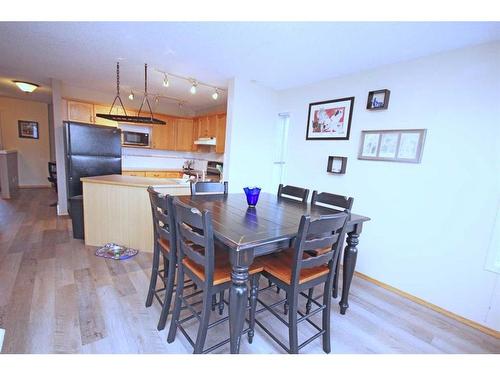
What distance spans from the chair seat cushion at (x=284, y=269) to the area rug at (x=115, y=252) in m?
1.93

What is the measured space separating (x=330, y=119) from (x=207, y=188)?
1817 millimetres

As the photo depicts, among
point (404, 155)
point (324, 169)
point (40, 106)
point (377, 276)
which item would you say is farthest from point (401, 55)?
point (40, 106)

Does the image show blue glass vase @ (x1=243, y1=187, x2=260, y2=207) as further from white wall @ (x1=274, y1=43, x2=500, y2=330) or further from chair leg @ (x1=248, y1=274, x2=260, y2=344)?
white wall @ (x1=274, y1=43, x2=500, y2=330)

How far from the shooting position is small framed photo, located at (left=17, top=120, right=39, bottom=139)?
6.14 m

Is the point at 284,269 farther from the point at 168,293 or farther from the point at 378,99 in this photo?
the point at 378,99

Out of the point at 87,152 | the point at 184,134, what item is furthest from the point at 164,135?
the point at 87,152

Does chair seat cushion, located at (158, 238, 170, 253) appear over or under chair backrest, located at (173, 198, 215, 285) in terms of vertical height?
under

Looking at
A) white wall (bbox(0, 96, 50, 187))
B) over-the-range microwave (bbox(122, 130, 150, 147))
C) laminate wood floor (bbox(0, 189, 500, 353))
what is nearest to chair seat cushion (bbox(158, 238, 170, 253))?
laminate wood floor (bbox(0, 189, 500, 353))

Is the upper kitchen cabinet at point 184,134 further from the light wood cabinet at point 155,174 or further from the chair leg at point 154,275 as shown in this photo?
the chair leg at point 154,275

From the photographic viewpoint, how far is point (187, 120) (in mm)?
5535

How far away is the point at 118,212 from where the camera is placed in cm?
291

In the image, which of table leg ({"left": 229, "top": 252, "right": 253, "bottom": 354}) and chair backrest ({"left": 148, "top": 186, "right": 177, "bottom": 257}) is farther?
chair backrest ({"left": 148, "top": 186, "right": 177, "bottom": 257})

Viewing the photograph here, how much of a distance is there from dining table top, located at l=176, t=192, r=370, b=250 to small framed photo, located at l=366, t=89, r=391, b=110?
136cm
